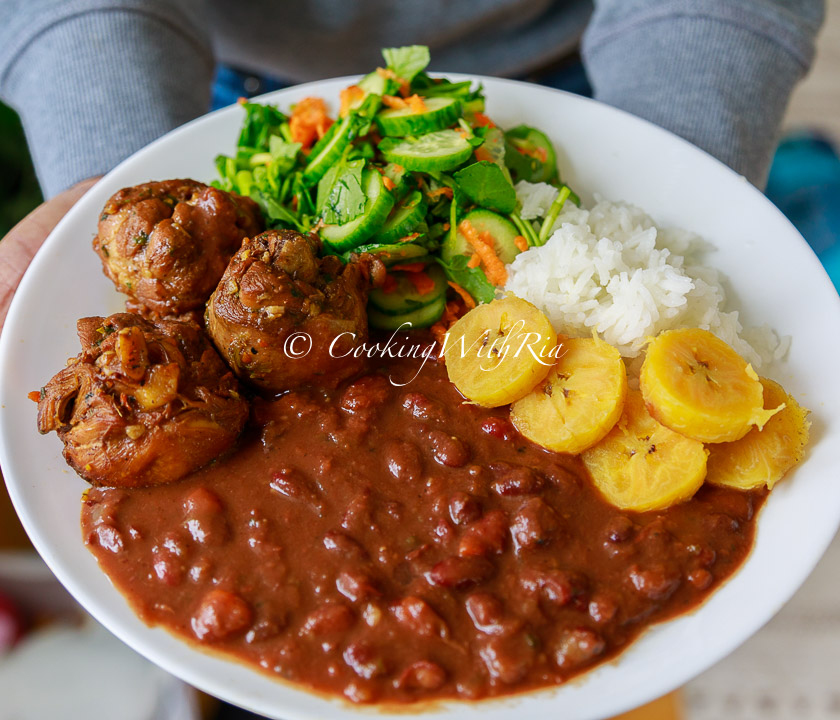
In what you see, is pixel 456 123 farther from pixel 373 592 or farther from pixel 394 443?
pixel 373 592

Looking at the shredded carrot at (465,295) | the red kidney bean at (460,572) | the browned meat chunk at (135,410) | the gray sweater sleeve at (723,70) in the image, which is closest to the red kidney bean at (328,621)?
the red kidney bean at (460,572)

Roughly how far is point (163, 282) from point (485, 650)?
2.11 m

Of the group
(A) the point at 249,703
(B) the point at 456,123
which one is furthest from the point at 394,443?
(B) the point at 456,123

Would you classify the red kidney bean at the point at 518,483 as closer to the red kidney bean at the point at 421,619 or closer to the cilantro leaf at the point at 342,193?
the red kidney bean at the point at 421,619

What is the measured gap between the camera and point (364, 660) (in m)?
2.55

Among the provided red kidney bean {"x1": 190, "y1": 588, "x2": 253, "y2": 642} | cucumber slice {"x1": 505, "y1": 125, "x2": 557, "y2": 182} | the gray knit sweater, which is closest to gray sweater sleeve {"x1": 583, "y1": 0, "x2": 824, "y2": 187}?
the gray knit sweater

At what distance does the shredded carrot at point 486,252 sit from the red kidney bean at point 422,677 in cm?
189

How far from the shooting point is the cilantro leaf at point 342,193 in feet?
11.9

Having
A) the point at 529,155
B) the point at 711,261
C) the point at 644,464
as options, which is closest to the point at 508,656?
the point at 644,464

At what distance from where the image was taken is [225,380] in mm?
3189

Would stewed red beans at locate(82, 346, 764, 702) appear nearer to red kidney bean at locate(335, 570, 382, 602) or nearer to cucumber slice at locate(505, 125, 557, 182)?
red kidney bean at locate(335, 570, 382, 602)

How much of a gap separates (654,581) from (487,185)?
198 centimetres

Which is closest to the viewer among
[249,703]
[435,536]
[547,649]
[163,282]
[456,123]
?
[249,703]

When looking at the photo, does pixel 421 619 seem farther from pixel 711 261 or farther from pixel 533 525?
pixel 711 261
